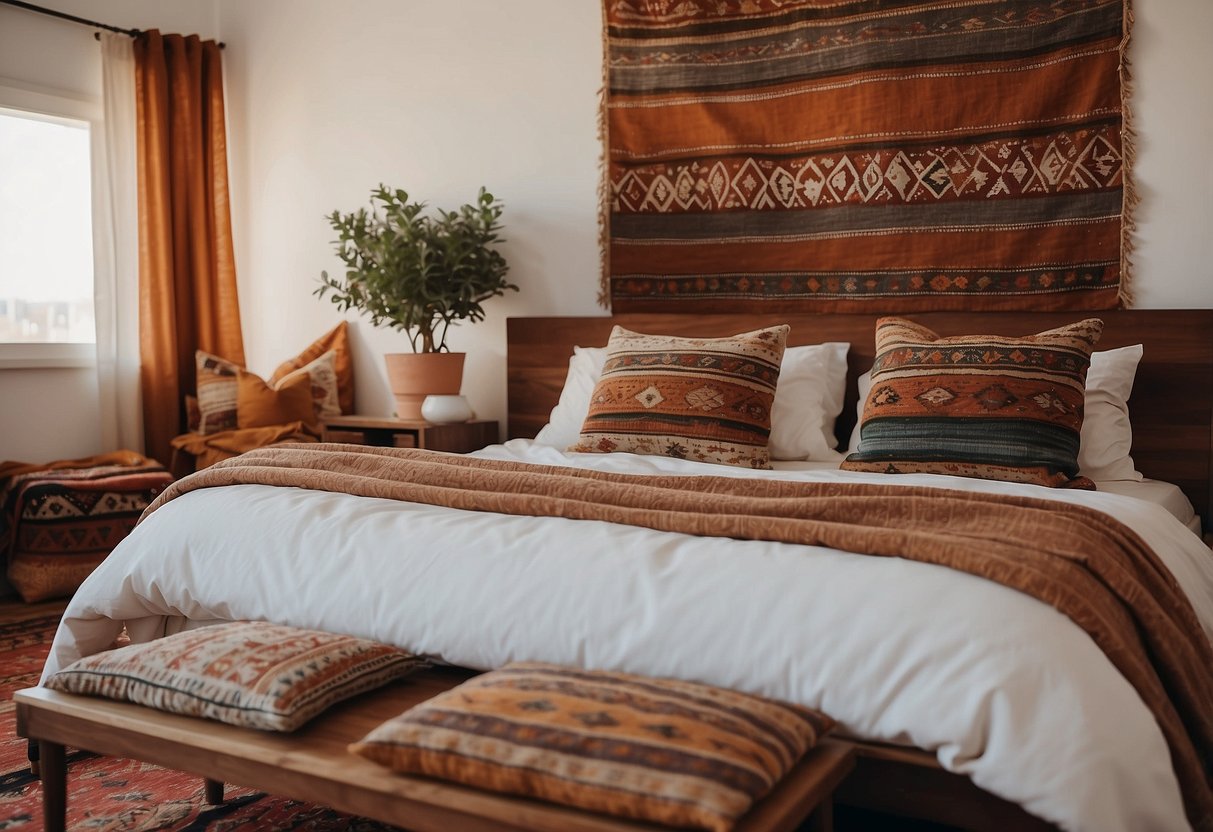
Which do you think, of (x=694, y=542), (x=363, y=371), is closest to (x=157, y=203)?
(x=363, y=371)

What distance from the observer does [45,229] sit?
13.9 ft

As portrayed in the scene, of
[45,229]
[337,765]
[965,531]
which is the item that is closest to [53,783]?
[337,765]

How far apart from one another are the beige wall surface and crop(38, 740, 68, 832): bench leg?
2581 mm

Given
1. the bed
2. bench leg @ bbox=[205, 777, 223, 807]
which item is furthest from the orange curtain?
bench leg @ bbox=[205, 777, 223, 807]

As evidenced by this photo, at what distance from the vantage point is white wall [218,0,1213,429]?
13.4ft

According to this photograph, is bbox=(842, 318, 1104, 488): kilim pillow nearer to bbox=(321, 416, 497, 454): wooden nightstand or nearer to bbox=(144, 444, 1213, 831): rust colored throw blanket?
bbox=(144, 444, 1213, 831): rust colored throw blanket

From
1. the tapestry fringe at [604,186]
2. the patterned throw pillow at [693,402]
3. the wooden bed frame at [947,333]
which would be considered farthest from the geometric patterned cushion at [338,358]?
the patterned throw pillow at [693,402]

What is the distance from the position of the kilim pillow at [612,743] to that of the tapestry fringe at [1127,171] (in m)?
2.24

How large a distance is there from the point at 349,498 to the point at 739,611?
3.19ft

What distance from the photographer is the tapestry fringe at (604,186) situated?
13.0 feet

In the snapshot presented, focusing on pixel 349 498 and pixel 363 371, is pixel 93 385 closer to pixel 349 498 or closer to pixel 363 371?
pixel 363 371

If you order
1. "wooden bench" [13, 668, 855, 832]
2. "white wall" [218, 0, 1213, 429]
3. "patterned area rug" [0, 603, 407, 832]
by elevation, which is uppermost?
"white wall" [218, 0, 1213, 429]

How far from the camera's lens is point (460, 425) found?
158 inches

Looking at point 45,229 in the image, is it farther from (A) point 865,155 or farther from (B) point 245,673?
(B) point 245,673
